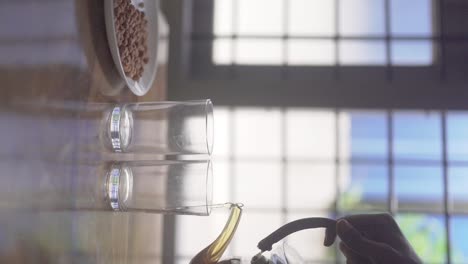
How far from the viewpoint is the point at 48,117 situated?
2.34ft

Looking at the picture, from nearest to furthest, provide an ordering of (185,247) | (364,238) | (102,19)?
(364,238) → (102,19) → (185,247)

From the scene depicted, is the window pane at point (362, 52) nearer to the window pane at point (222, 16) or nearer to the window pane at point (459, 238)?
the window pane at point (222, 16)

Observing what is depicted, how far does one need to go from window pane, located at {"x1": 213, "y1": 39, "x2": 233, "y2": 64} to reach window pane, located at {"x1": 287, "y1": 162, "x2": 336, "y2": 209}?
48 cm

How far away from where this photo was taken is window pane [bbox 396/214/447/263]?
6.32 feet

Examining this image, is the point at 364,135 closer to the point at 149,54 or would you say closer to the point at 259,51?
the point at 259,51

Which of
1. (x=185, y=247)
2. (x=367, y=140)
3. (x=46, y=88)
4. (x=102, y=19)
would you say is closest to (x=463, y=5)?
(x=367, y=140)

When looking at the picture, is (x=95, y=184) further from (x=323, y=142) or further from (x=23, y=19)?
(x=323, y=142)

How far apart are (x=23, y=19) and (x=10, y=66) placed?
70 millimetres

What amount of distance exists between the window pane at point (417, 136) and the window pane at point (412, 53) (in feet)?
0.67

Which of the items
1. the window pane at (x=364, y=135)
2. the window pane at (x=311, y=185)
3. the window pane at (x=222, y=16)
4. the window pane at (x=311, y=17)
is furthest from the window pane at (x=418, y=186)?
the window pane at (x=222, y=16)

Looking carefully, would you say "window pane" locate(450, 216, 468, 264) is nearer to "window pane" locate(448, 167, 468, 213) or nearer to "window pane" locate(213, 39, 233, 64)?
"window pane" locate(448, 167, 468, 213)

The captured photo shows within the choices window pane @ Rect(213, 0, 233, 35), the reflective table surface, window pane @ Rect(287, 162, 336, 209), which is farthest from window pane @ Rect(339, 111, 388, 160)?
the reflective table surface

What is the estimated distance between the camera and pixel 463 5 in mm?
1943

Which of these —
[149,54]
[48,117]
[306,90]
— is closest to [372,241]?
[48,117]
